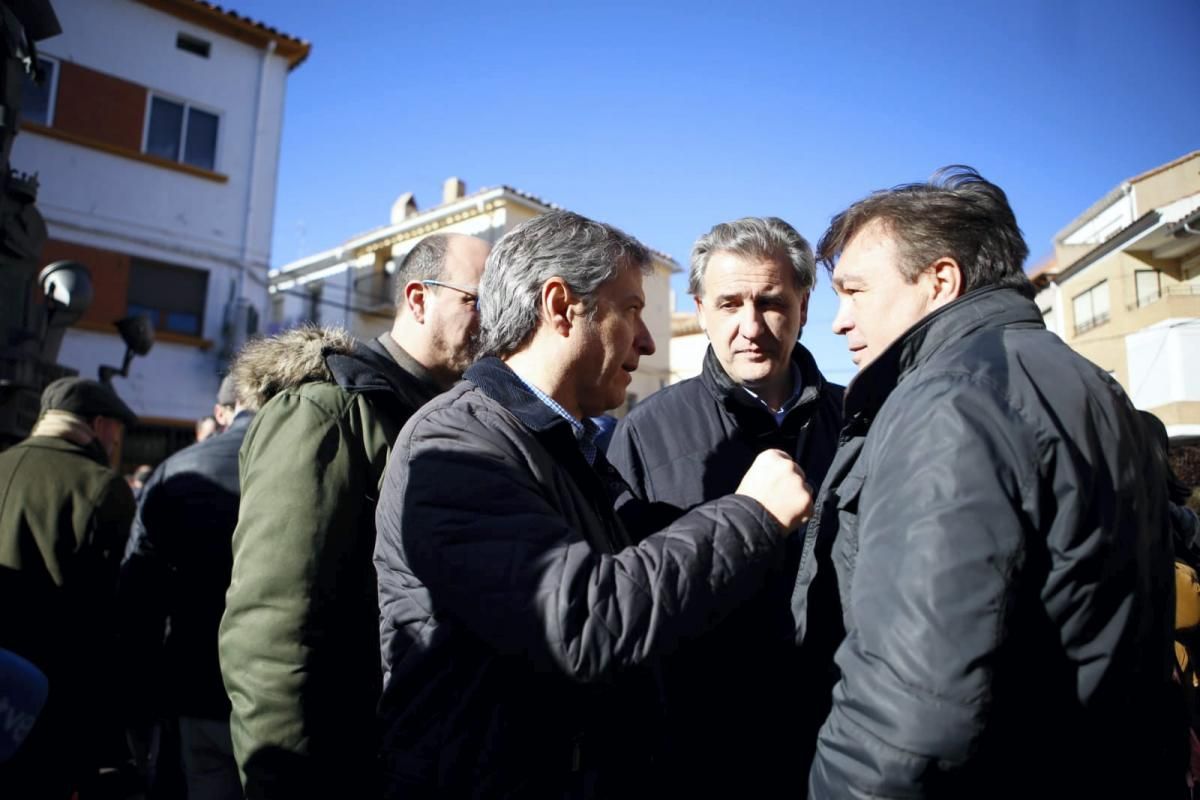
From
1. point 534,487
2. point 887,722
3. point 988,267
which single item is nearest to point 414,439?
point 534,487

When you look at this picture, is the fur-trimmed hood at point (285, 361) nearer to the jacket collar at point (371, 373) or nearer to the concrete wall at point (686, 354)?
the jacket collar at point (371, 373)

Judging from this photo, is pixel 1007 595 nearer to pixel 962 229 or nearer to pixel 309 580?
pixel 962 229

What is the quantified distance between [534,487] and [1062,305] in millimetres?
22916

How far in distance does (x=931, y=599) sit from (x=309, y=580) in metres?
1.37

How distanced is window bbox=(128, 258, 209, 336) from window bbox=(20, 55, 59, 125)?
2.49m

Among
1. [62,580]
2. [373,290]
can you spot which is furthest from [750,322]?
[373,290]

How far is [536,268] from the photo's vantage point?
1718mm

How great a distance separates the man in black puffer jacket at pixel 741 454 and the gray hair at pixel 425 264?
0.83m

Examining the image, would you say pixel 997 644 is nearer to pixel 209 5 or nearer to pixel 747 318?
pixel 747 318

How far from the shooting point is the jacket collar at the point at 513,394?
155 centimetres

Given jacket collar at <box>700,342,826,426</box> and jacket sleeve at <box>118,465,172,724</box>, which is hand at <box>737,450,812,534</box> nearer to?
jacket collar at <box>700,342,826,426</box>

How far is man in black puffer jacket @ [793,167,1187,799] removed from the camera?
1182 millimetres

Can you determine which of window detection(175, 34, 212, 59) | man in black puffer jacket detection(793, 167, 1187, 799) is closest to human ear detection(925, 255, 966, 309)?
man in black puffer jacket detection(793, 167, 1187, 799)

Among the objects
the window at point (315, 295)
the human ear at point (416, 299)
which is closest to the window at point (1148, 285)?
the human ear at point (416, 299)
